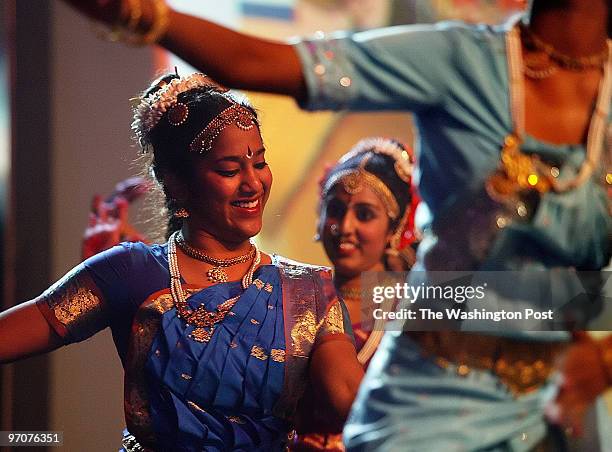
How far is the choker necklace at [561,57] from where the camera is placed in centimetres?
121

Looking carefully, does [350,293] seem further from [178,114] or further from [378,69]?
[378,69]

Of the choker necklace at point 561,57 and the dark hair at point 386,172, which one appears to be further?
the dark hair at point 386,172

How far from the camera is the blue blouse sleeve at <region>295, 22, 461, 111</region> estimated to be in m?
1.13

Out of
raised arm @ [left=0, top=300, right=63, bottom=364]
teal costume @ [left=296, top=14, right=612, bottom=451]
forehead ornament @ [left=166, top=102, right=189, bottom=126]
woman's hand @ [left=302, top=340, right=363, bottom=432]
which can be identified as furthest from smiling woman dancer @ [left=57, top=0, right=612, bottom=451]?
raised arm @ [left=0, top=300, right=63, bottom=364]

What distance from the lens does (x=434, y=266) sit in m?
1.21

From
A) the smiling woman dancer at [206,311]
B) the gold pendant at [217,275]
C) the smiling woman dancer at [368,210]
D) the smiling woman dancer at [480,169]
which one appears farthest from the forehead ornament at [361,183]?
the smiling woman dancer at [480,169]

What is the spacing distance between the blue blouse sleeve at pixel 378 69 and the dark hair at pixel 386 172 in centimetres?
87

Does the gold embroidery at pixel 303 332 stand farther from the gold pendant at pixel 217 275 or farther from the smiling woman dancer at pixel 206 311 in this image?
the gold pendant at pixel 217 275

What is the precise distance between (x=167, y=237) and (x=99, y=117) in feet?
1.07

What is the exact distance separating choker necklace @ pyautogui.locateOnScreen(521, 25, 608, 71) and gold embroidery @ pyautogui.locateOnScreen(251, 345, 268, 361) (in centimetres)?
87

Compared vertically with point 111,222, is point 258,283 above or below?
below

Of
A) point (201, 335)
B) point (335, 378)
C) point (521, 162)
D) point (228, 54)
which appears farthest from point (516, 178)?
point (201, 335)

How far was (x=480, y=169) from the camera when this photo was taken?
1.16m

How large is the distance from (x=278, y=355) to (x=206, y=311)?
16 cm
